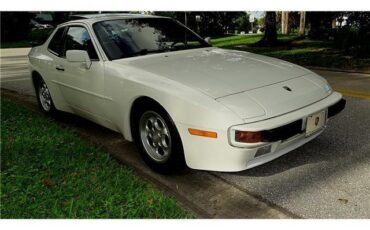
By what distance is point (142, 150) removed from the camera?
3.42 meters

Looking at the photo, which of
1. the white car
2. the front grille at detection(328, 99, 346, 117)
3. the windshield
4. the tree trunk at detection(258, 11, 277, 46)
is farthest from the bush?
the front grille at detection(328, 99, 346, 117)

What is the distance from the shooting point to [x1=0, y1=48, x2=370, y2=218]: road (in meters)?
2.63

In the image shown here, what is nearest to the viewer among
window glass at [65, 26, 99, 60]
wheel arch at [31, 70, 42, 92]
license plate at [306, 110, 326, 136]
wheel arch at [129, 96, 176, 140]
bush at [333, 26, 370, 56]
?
license plate at [306, 110, 326, 136]

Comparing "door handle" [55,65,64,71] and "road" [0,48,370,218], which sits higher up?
"door handle" [55,65,64,71]

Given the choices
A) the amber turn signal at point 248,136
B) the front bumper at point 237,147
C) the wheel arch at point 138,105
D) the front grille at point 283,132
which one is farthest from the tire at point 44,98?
the front grille at point 283,132

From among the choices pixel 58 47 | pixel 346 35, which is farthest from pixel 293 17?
pixel 58 47

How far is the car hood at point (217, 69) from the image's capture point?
2951 millimetres

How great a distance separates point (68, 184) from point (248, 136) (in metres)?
1.58

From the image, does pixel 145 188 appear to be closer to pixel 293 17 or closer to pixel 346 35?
pixel 346 35

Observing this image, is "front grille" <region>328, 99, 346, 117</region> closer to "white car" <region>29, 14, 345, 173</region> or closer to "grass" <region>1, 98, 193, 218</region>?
"white car" <region>29, 14, 345, 173</region>

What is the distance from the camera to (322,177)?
3.05 metres

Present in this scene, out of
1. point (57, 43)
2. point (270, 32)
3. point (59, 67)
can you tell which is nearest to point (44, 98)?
point (57, 43)

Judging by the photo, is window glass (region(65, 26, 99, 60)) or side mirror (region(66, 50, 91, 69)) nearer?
side mirror (region(66, 50, 91, 69))

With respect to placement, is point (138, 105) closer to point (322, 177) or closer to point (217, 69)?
point (217, 69)
